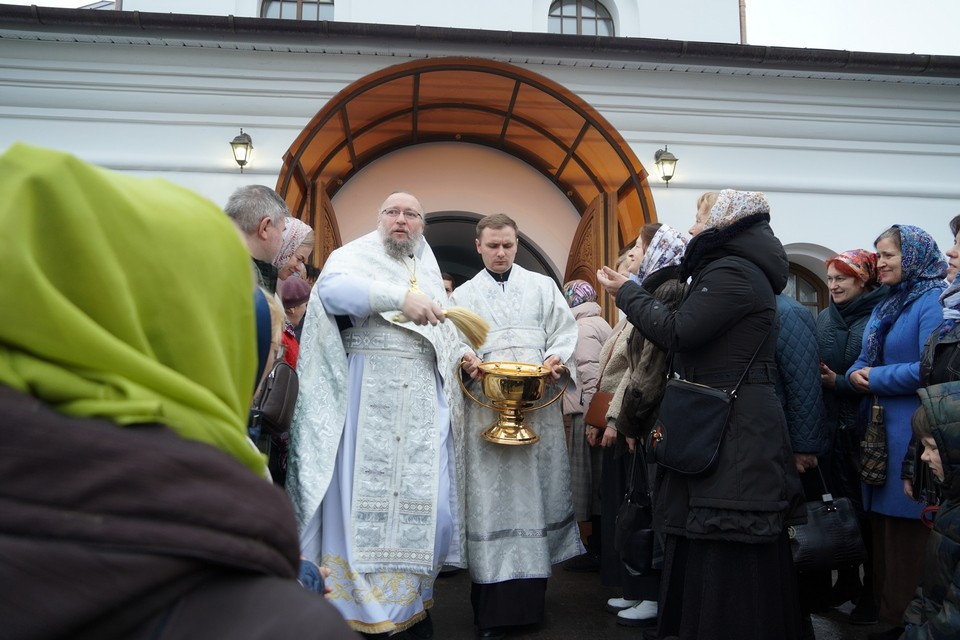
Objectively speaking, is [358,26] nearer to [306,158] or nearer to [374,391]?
[306,158]

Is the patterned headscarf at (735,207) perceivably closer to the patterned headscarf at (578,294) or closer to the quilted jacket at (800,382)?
the quilted jacket at (800,382)

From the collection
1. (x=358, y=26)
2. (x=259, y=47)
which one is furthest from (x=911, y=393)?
(x=259, y=47)

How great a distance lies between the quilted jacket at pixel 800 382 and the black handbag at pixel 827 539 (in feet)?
0.88

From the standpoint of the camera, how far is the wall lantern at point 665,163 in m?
8.73

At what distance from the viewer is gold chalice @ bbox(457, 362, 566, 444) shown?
388 centimetres

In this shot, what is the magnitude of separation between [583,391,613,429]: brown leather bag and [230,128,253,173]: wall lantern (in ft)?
17.8

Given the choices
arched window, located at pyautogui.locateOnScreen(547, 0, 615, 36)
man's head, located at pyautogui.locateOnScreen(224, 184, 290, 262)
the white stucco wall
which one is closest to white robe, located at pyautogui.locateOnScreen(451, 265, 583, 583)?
man's head, located at pyautogui.locateOnScreen(224, 184, 290, 262)

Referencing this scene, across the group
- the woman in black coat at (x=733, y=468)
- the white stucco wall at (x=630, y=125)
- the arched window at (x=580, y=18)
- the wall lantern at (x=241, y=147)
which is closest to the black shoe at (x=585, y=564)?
the woman in black coat at (x=733, y=468)

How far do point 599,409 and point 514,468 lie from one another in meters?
0.63

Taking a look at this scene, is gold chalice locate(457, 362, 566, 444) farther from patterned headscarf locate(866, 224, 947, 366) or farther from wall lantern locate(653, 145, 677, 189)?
wall lantern locate(653, 145, 677, 189)

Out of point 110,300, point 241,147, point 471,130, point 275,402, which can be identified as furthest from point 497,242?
point 471,130

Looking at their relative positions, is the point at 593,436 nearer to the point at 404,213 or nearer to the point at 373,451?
the point at 373,451

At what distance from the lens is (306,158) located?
26.0 ft

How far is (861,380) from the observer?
156 inches
